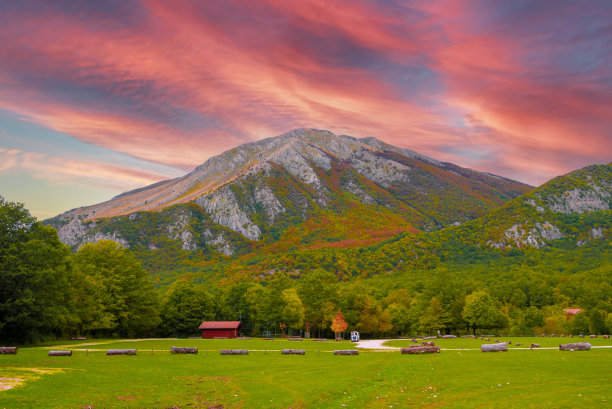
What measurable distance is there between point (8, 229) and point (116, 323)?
1364 inches

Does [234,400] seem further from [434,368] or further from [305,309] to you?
[305,309]

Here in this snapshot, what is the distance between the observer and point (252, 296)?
125 metres

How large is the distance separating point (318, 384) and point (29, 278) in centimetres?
5275

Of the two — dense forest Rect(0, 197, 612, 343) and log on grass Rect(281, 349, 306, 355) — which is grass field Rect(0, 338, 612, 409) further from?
dense forest Rect(0, 197, 612, 343)

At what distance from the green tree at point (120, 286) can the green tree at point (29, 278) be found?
18.5 metres

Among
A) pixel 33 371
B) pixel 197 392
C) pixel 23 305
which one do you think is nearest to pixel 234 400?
pixel 197 392

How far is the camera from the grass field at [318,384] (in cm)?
2127

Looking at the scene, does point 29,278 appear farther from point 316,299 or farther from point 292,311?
point 316,299

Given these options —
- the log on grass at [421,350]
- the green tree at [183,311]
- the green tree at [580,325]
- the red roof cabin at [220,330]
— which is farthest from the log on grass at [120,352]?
the green tree at [580,325]

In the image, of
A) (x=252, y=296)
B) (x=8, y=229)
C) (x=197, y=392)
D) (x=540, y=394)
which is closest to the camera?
(x=540, y=394)

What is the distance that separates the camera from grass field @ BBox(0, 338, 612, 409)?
21.3 meters

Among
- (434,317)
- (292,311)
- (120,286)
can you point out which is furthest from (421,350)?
(120,286)

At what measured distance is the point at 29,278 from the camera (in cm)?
5909

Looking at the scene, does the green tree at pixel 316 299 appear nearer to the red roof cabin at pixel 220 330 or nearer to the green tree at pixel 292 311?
the green tree at pixel 292 311
